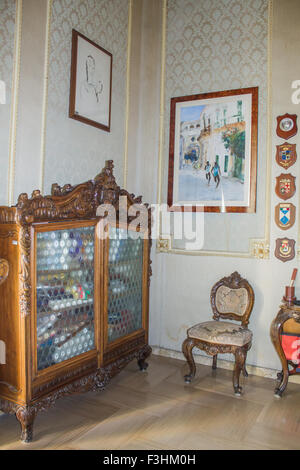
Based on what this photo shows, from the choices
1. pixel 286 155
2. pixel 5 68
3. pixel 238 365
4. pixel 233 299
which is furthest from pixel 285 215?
pixel 5 68

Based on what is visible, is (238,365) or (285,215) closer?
(238,365)

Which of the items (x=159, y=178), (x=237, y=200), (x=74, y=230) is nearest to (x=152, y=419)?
(x=74, y=230)

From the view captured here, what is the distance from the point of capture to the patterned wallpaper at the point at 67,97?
3.07m

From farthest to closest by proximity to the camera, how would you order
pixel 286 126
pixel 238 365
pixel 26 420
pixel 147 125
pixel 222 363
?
pixel 147 125 < pixel 222 363 < pixel 286 126 < pixel 238 365 < pixel 26 420

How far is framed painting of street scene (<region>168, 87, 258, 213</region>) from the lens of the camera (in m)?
3.71

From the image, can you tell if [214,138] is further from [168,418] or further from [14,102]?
[168,418]

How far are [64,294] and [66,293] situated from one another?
0.02 metres

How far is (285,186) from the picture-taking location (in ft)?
11.6

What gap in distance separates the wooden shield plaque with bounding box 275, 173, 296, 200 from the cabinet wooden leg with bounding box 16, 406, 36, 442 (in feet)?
9.09

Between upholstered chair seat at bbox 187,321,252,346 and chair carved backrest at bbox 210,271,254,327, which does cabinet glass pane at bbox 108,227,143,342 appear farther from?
chair carved backrest at bbox 210,271,254,327

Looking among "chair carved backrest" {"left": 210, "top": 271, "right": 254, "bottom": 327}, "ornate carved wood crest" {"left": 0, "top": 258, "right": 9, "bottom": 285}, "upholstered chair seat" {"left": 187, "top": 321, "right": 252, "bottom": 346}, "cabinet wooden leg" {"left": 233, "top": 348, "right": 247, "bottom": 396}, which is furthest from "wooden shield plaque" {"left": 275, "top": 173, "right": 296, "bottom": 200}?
"ornate carved wood crest" {"left": 0, "top": 258, "right": 9, "bottom": 285}

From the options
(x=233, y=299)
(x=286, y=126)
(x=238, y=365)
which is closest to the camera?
(x=238, y=365)

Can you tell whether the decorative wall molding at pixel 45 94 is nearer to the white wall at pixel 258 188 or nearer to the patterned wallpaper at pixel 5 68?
the patterned wallpaper at pixel 5 68

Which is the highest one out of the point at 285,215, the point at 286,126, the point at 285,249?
the point at 286,126
